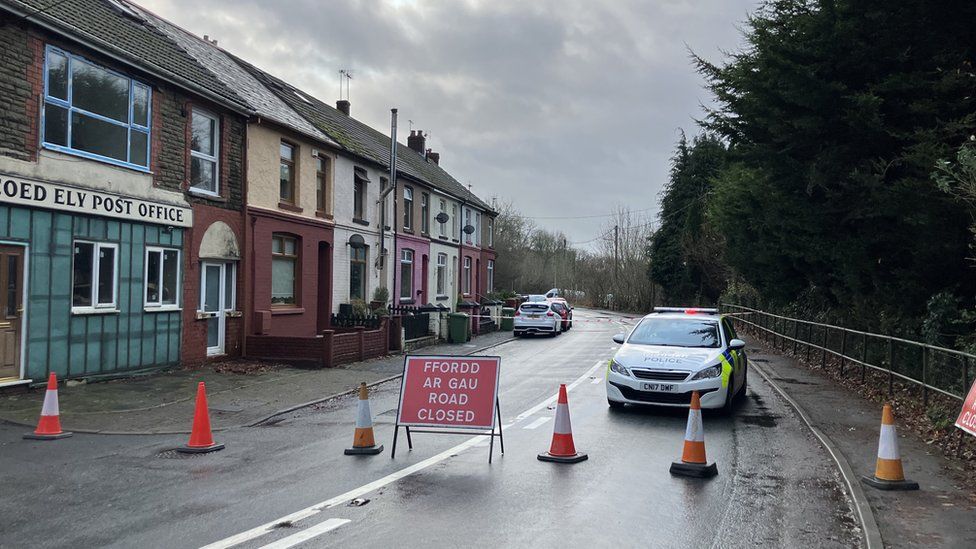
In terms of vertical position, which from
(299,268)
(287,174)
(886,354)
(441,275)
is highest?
(287,174)

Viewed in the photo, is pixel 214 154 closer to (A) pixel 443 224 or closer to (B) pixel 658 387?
(B) pixel 658 387

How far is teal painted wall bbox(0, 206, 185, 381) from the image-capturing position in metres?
12.4

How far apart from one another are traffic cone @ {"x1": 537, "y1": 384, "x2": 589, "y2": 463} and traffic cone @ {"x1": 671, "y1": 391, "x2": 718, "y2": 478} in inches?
42.4

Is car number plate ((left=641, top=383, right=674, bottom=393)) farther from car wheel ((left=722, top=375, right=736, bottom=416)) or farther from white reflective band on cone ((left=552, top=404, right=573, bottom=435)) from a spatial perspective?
white reflective band on cone ((left=552, top=404, right=573, bottom=435))

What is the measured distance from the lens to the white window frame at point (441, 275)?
113 feet

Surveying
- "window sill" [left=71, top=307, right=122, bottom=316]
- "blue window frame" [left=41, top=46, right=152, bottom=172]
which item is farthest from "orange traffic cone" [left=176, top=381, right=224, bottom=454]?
"blue window frame" [left=41, top=46, right=152, bottom=172]

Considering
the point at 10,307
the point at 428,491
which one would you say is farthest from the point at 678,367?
the point at 10,307

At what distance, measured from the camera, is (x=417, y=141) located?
43188 mm

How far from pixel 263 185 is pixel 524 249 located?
57.2 metres

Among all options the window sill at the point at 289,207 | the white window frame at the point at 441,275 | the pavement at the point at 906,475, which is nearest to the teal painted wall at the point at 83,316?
the window sill at the point at 289,207

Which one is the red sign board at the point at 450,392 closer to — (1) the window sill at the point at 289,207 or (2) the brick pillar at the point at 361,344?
(2) the brick pillar at the point at 361,344

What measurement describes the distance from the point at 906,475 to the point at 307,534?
236 inches

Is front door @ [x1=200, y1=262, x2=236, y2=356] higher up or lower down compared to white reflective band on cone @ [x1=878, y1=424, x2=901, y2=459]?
higher up

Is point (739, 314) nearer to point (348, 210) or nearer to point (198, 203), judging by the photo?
point (348, 210)
